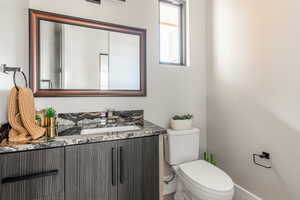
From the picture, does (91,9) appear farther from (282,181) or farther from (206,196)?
(282,181)

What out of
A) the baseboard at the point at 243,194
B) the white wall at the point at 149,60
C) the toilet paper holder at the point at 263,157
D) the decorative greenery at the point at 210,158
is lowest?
the baseboard at the point at 243,194

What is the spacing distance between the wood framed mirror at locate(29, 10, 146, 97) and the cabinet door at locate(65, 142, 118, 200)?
0.65m

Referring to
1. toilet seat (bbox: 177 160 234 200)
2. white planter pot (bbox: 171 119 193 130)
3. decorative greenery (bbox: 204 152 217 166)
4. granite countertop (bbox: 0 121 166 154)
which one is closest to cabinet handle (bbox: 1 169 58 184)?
granite countertop (bbox: 0 121 166 154)

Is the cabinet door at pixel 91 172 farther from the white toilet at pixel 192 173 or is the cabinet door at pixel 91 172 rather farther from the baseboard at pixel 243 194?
the baseboard at pixel 243 194

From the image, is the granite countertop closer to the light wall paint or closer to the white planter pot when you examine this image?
the white planter pot

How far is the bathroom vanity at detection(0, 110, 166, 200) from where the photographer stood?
930mm

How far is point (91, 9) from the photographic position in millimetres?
1619

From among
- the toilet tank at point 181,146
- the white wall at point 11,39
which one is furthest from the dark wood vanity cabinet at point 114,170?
the white wall at point 11,39

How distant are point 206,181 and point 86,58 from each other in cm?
150

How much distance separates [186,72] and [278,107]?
3.30 ft

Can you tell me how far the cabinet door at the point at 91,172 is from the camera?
3.47ft

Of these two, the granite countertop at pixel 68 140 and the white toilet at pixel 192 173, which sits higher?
the granite countertop at pixel 68 140

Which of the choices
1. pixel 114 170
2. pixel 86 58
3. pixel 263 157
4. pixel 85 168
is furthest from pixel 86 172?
pixel 263 157

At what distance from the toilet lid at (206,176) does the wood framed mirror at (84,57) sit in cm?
88
